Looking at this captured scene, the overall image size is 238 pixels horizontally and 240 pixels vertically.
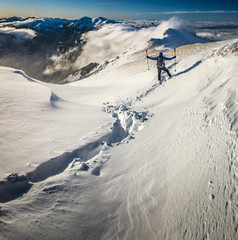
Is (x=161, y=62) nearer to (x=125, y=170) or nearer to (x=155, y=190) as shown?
(x=125, y=170)

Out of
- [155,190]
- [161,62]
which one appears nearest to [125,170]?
[155,190]

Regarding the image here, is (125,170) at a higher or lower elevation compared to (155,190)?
lower

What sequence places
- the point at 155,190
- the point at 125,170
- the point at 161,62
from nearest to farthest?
the point at 155,190 → the point at 125,170 → the point at 161,62

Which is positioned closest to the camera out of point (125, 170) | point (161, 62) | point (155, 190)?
point (155, 190)

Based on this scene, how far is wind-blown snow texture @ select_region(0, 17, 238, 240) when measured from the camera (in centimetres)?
330

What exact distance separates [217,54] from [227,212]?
372 inches

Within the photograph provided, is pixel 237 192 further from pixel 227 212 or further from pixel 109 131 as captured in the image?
pixel 109 131

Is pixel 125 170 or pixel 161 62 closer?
pixel 125 170

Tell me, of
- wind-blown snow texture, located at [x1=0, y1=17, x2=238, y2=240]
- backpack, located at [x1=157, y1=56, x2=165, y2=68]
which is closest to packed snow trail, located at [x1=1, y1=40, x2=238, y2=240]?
wind-blown snow texture, located at [x1=0, y1=17, x2=238, y2=240]

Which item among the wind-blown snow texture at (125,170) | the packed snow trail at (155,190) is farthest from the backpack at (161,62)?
the packed snow trail at (155,190)

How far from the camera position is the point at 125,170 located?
5.24 m

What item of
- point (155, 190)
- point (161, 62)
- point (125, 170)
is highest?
point (161, 62)

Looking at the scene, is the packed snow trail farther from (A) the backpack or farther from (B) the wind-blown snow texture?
(A) the backpack

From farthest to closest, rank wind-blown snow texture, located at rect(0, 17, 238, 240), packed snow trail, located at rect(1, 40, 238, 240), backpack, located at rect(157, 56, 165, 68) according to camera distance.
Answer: backpack, located at rect(157, 56, 165, 68), wind-blown snow texture, located at rect(0, 17, 238, 240), packed snow trail, located at rect(1, 40, 238, 240)
